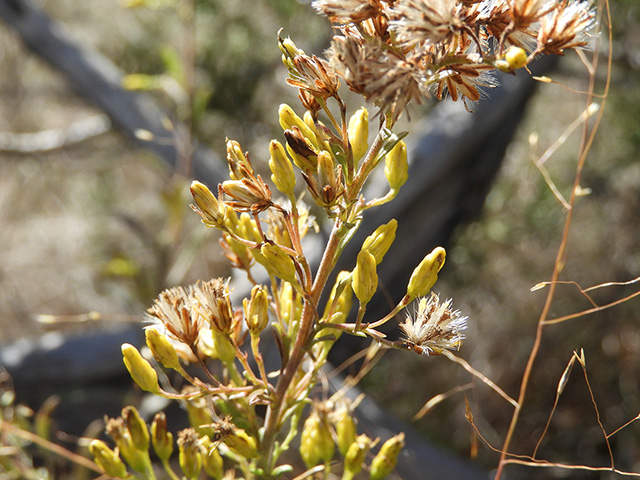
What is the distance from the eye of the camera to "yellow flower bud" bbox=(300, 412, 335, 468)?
2.59ft

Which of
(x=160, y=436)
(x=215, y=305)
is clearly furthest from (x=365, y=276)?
(x=160, y=436)

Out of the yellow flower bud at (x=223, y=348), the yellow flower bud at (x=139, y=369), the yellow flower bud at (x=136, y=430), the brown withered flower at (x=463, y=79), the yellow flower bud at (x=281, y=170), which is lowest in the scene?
the yellow flower bud at (x=136, y=430)

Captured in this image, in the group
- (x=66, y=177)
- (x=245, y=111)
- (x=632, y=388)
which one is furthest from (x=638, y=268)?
(x=66, y=177)

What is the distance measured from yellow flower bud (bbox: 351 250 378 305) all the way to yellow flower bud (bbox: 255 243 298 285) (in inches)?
2.6

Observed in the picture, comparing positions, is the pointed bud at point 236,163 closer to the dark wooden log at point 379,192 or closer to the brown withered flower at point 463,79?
the brown withered flower at point 463,79

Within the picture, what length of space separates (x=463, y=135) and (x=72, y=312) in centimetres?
204

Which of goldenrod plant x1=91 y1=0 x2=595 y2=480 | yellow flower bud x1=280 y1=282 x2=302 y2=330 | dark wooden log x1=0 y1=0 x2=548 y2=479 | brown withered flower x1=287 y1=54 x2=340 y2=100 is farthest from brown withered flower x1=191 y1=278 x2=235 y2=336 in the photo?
dark wooden log x1=0 y1=0 x2=548 y2=479

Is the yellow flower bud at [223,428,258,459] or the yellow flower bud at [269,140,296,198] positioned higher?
the yellow flower bud at [269,140,296,198]

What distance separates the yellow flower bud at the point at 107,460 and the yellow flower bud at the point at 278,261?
13.3 inches

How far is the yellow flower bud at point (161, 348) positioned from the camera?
620mm

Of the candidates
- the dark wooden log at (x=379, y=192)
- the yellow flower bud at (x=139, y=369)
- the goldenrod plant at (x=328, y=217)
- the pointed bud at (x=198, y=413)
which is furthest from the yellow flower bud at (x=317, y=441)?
the dark wooden log at (x=379, y=192)

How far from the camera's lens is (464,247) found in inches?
96.8

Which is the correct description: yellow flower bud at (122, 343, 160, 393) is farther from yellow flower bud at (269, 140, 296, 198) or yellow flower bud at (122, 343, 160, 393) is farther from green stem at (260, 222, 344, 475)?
yellow flower bud at (269, 140, 296, 198)

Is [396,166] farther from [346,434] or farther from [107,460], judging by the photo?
[107,460]
